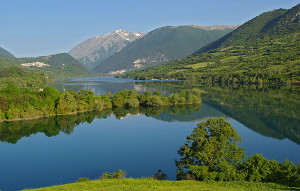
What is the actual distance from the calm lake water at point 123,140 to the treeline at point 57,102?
450 cm

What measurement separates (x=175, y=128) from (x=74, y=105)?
1554 inches

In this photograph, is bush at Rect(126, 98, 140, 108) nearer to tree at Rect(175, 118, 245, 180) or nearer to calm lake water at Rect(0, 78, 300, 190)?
calm lake water at Rect(0, 78, 300, 190)

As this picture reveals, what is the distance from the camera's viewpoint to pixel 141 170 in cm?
4078

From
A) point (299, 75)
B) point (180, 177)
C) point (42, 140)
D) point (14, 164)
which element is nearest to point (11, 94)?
point (42, 140)

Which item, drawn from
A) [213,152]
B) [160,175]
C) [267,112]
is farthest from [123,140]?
[267,112]

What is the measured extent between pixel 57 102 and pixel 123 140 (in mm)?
38485

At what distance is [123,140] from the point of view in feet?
200

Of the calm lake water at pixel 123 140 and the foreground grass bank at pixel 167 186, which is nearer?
the foreground grass bank at pixel 167 186

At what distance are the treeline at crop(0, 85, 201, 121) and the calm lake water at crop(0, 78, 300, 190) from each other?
14.8ft

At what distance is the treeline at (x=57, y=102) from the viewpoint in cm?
7938

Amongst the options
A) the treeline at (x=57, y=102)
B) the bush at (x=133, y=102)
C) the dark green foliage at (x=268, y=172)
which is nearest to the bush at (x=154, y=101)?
the treeline at (x=57, y=102)

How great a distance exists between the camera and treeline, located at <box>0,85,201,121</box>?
79.4 meters

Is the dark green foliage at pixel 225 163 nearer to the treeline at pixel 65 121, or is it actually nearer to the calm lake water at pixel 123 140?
the calm lake water at pixel 123 140

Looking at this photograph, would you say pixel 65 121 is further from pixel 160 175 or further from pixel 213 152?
pixel 213 152
